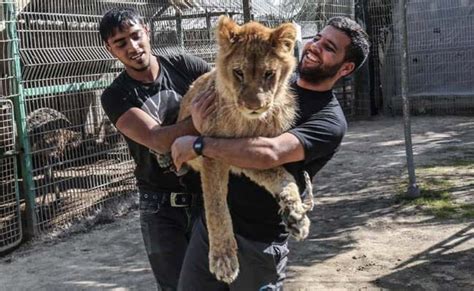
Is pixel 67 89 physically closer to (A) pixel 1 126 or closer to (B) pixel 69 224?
(A) pixel 1 126

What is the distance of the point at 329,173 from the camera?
9148mm

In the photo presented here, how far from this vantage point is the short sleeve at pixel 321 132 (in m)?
2.81

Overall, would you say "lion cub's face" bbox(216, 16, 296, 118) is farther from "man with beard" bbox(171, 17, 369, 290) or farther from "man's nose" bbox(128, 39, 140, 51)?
"man's nose" bbox(128, 39, 140, 51)

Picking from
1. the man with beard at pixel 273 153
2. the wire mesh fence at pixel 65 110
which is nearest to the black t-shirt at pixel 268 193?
the man with beard at pixel 273 153

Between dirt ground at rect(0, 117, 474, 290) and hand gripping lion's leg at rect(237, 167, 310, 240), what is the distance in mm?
2445

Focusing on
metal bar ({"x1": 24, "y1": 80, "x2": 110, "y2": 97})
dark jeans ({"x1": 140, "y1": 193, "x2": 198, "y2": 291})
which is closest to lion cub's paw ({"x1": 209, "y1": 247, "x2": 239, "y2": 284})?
dark jeans ({"x1": 140, "y1": 193, "x2": 198, "y2": 291})

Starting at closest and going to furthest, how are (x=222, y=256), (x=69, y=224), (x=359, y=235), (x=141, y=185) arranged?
(x=222, y=256)
(x=141, y=185)
(x=359, y=235)
(x=69, y=224)

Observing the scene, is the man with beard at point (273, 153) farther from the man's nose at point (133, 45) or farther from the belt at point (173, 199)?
the man's nose at point (133, 45)

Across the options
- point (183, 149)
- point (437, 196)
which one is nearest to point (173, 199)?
point (183, 149)

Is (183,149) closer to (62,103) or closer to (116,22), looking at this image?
(116,22)

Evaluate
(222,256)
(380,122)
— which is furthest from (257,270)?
(380,122)

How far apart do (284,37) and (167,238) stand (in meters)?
1.39

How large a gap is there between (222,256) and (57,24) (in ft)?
17.3

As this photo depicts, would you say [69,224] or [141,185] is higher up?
[141,185]
